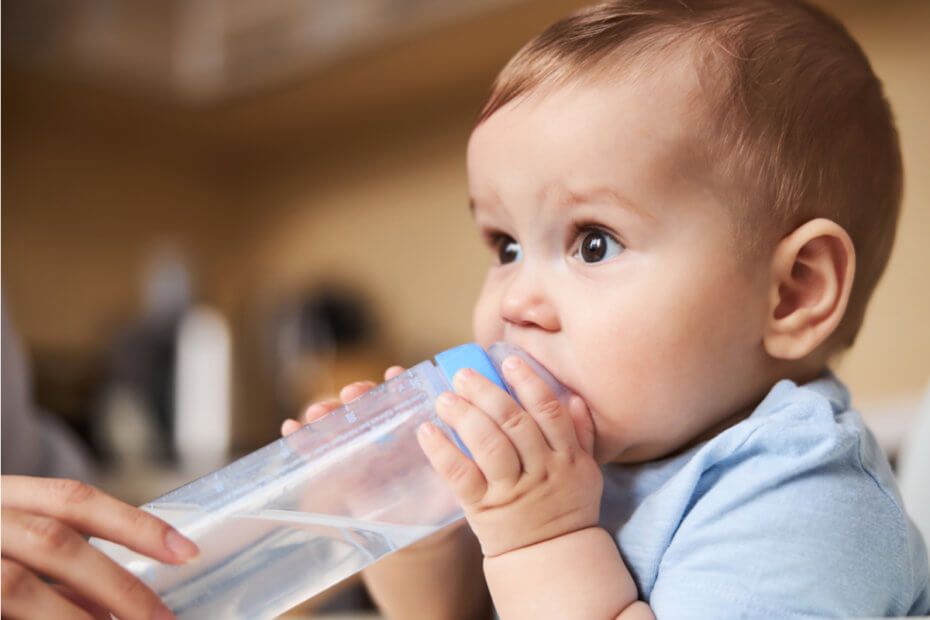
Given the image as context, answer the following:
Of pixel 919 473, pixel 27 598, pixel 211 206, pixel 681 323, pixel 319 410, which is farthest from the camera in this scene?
pixel 211 206

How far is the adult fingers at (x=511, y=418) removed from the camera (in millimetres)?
588

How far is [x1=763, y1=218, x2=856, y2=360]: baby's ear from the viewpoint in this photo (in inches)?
26.8

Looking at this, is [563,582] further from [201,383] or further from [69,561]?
[201,383]

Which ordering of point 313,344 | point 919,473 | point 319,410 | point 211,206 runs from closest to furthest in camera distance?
point 319,410 < point 919,473 < point 313,344 < point 211,206

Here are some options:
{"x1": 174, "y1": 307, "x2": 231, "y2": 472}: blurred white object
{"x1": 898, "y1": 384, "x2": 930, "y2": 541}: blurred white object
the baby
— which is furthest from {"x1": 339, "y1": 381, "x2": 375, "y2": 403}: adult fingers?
{"x1": 174, "y1": 307, "x2": 231, "y2": 472}: blurred white object

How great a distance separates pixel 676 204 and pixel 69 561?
18.7 inches

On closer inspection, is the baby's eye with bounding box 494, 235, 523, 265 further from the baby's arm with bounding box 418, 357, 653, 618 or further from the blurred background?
the blurred background

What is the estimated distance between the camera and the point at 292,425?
0.72 metres

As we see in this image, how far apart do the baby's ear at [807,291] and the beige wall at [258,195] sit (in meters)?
1.50

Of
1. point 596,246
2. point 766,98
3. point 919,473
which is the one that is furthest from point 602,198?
point 919,473

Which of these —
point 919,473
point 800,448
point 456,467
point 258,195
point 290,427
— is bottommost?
point 919,473

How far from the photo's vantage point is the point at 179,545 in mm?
569

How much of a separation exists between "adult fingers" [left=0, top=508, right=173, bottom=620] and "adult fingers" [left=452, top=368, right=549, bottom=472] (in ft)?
0.81

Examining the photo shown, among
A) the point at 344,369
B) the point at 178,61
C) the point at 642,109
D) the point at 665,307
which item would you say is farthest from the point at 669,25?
the point at 178,61
